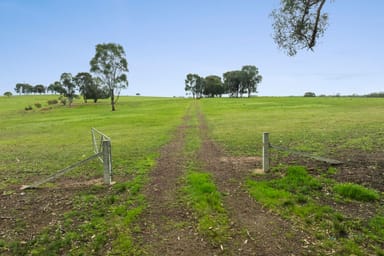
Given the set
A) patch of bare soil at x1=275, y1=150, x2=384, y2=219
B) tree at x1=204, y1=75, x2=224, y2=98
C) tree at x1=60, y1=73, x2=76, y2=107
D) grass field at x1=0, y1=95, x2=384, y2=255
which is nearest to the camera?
grass field at x1=0, y1=95, x2=384, y2=255

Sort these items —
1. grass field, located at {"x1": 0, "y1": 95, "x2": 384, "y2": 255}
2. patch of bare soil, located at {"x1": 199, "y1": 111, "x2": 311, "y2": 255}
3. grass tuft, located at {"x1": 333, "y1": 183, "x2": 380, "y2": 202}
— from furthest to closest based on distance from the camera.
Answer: grass tuft, located at {"x1": 333, "y1": 183, "x2": 380, "y2": 202}, grass field, located at {"x1": 0, "y1": 95, "x2": 384, "y2": 255}, patch of bare soil, located at {"x1": 199, "y1": 111, "x2": 311, "y2": 255}

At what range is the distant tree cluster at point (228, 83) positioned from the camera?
11469cm

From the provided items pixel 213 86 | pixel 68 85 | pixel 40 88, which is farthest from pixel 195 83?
pixel 40 88

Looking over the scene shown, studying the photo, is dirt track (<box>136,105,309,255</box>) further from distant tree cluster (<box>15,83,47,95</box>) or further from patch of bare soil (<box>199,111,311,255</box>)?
distant tree cluster (<box>15,83,47,95</box>)

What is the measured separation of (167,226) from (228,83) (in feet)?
392

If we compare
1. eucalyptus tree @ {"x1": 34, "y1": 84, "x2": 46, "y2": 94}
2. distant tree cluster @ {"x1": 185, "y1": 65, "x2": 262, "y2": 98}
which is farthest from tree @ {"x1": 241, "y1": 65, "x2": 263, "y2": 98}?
eucalyptus tree @ {"x1": 34, "y1": 84, "x2": 46, "y2": 94}

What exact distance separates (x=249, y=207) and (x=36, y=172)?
846 cm

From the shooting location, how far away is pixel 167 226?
4.90m

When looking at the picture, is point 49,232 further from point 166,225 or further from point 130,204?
point 166,225

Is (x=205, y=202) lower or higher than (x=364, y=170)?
lower

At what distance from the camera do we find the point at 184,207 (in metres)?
5.69

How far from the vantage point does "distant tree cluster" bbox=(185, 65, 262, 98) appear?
4515 inches

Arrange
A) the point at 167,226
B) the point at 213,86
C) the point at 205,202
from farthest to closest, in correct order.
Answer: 1. the point at 213,86
2. the point at 205,202
3. the point at 167,226

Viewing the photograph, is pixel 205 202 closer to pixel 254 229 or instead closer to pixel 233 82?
pixel 254 229
